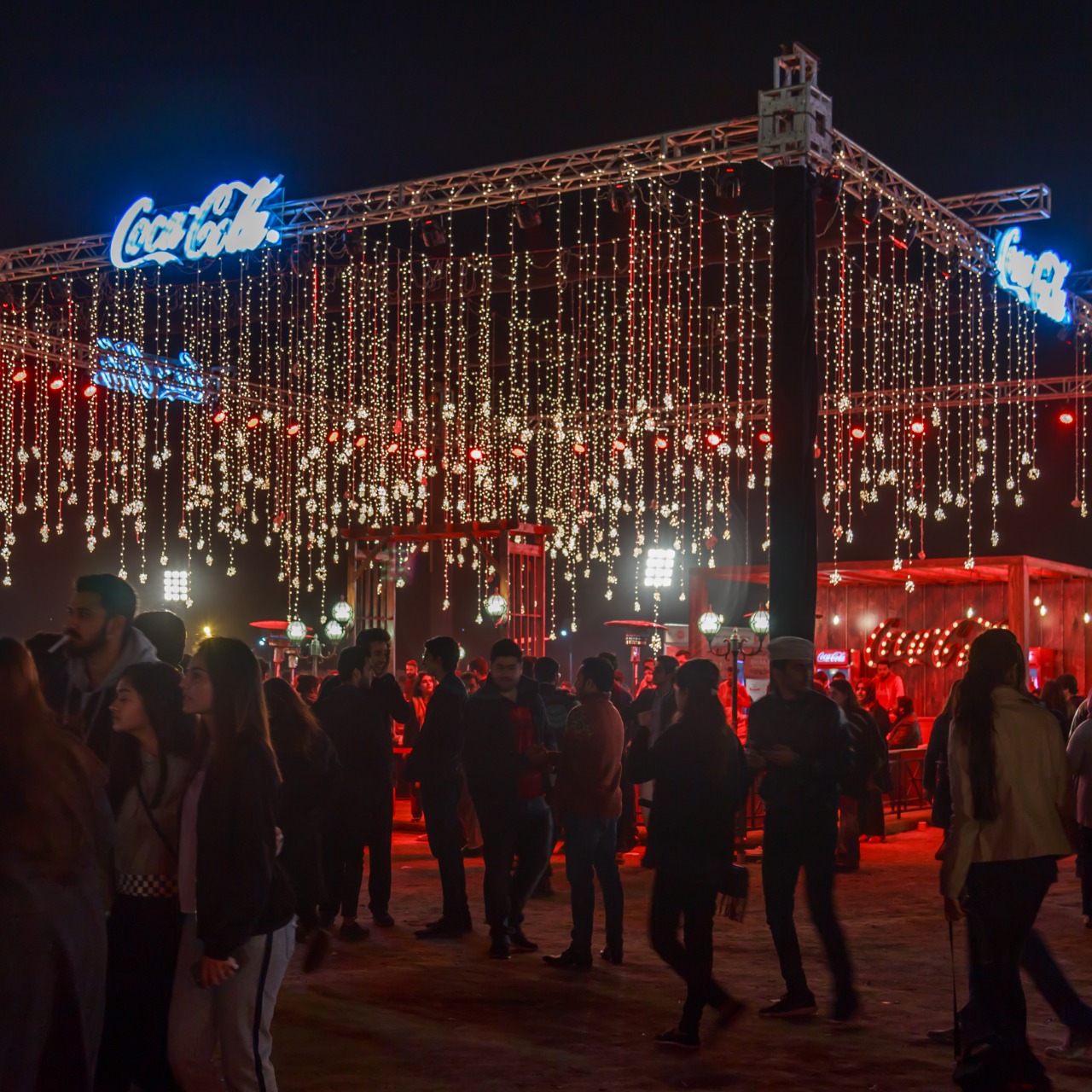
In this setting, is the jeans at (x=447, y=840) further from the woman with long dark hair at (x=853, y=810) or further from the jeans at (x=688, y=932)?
the woman with long dark hair at (x=853, y=810)

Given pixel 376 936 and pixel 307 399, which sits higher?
pixel 307 399

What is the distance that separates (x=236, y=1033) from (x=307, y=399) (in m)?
21.4

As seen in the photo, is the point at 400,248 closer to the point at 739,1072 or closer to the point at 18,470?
the point at 18,470

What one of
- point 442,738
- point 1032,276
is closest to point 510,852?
point 442,738

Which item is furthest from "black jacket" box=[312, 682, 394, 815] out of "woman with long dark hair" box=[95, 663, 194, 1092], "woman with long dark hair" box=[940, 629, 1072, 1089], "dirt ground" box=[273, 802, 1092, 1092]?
"woman with long dark hair" box=[95, 663, 194, 1092]

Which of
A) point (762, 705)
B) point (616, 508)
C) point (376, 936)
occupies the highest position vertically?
point (616, 508)

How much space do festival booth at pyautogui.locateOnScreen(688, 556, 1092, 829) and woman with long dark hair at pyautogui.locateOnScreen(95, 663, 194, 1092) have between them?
19.4m

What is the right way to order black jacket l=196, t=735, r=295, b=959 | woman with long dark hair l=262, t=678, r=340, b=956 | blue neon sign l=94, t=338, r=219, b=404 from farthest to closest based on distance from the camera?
1. blue neon sign l=94, t=338, r=219, b=404
2. woman with long dark hair l=262, t=678, r=340, b=956
3. black jacket l=196, t=735, r=295, b=959

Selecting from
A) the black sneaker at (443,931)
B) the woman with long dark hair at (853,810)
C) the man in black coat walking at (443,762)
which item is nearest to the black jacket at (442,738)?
the man in black coat walking at (443,762)

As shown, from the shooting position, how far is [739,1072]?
197 inches

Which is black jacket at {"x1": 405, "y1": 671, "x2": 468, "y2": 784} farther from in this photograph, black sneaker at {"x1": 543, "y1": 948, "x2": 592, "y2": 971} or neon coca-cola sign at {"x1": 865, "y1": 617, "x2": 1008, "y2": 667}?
neon coca-cola sign at {"x1": 865, "y1": 617, "x2": 1008, "y2": 667}

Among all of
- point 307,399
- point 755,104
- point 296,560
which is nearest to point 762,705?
point 755,104

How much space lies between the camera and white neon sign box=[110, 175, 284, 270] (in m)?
15.3

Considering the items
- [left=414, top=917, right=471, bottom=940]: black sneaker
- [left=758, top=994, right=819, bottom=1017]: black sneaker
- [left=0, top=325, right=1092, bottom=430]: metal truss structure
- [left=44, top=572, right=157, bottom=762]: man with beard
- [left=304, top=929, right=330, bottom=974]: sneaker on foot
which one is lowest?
[left=414, top=917, right=471, bottom=940]: black sneaker
